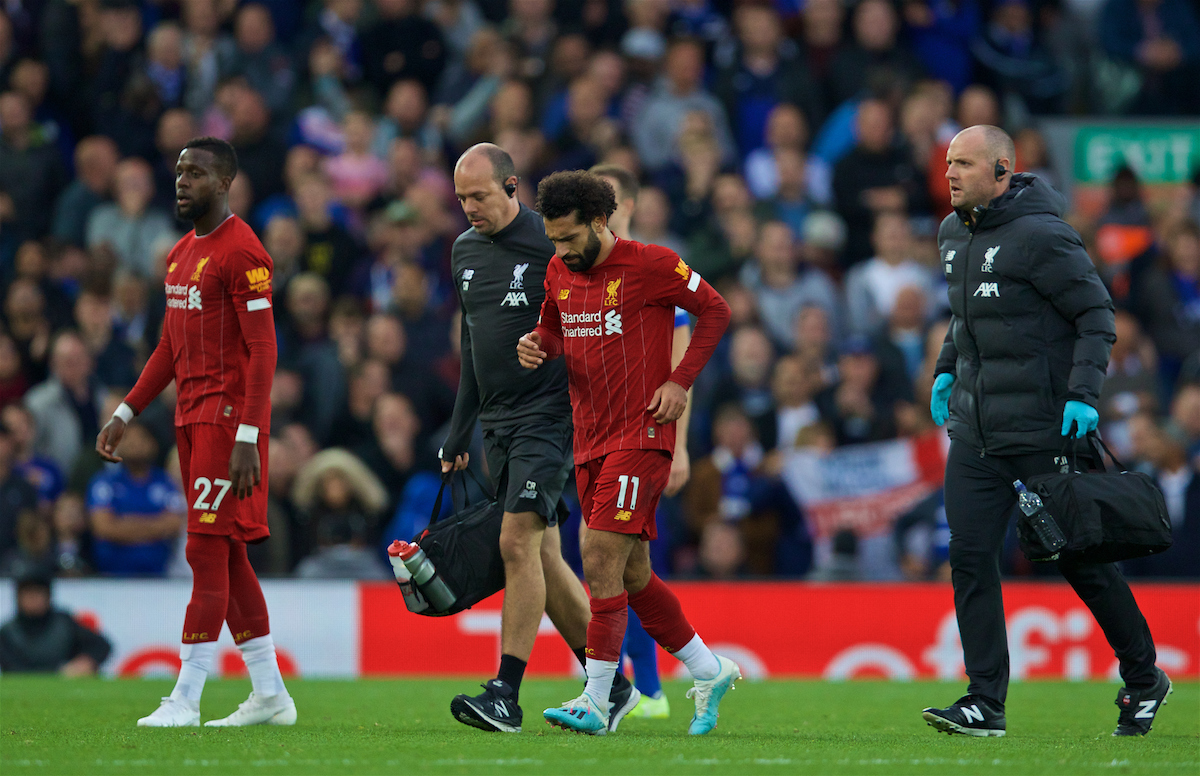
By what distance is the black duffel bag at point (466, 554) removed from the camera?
7273 mm

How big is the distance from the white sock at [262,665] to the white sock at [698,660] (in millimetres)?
1948

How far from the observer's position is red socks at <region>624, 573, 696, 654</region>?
707 cm

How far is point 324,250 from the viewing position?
1465cm

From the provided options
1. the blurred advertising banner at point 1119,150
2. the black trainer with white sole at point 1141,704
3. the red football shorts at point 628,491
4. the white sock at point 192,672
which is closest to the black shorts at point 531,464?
the red football shorts at point 628,491

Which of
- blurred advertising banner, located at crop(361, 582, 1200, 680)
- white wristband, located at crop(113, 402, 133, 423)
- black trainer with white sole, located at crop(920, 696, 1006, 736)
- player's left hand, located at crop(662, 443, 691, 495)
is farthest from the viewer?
blurred advertising banner, located at crop(361, 582, 1200, 680)

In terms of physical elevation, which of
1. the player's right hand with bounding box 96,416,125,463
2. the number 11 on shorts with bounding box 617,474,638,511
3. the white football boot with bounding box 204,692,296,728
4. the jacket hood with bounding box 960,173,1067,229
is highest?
the jacket hood with bounding box 960,173,1067,229

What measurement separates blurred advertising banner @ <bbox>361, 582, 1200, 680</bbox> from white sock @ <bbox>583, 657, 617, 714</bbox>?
16.6 feet

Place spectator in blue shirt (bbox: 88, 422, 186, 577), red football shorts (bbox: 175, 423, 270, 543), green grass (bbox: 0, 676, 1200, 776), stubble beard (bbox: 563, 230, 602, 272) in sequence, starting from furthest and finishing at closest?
spectator in blue shirt (bbox: 88, 422, 186, 577)
red football shorts (bbox: 175, 423, 270, 543)
stubble beard (bbox: 563, 230, 602, 272)
green grass (bbox: 0, 676, 1200, 776)

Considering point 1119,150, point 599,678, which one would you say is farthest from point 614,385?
point 1119,150

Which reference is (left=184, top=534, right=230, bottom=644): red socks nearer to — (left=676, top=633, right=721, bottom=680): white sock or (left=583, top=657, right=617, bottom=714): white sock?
(left=583, top=657, right=617, bottom=714): white sock

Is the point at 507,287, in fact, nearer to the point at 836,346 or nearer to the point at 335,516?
the point at 335,516

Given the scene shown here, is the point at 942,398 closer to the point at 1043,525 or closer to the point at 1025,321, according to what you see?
the point at 1025,321

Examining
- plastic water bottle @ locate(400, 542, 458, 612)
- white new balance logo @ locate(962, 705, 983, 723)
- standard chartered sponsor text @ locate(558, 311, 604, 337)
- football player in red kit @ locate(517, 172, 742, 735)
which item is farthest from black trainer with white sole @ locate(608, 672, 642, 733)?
standard chartered sponsor text @ locate(558, 311, 604, 337)

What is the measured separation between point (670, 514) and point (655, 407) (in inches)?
240
